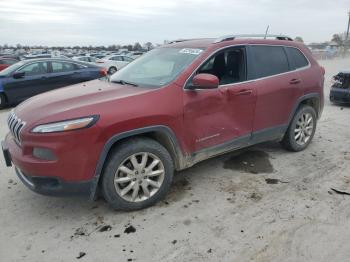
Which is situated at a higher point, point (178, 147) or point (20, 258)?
point (178, 147)

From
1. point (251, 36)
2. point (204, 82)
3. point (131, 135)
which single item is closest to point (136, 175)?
point (131, 135)

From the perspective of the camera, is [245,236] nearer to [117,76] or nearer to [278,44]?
[117,76]

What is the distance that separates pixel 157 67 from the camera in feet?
14.3

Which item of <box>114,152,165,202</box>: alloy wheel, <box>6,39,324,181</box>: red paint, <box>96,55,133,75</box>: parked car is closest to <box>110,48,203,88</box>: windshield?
<box>6,39,324,181</box>: red paint

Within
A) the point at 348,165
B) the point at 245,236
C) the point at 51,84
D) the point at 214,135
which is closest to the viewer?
the point at 245,236

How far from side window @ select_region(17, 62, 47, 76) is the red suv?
6418 millimetres

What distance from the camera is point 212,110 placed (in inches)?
157

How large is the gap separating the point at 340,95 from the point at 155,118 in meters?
7.47

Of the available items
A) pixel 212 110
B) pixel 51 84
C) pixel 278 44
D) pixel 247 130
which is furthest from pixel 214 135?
pixel 51 84

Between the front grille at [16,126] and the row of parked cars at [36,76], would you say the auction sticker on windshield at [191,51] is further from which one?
the row of parked cars at [36,76]

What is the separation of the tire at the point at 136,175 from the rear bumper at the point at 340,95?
717cm

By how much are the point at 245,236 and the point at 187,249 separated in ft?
1.86

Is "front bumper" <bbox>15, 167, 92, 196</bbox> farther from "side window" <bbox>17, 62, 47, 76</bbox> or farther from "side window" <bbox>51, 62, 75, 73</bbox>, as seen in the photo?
"side window" <bbox>51, 62, 75, 73</bbox>

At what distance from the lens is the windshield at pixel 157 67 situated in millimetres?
3953
